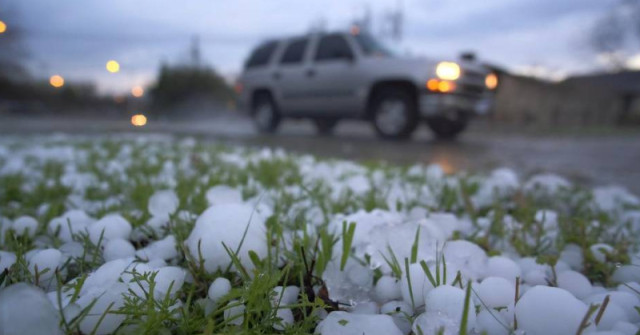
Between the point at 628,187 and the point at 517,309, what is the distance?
2.28 m

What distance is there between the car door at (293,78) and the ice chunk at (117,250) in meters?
6.14

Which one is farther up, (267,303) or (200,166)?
(200,166)

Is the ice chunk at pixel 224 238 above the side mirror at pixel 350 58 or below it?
below

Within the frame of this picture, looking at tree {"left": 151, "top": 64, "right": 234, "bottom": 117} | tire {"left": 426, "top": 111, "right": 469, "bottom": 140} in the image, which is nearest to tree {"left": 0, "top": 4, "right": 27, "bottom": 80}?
tree {"left": 151, "top": 64, "right": 234, "bottom": 117}

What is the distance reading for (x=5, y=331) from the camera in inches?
20.1

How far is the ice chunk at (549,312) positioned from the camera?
23.1 inches

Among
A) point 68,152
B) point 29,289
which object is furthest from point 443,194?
point 68,152

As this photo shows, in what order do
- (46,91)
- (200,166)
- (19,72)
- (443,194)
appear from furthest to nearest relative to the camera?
(46,91)
(19,72)
(200,166)
(443,194)

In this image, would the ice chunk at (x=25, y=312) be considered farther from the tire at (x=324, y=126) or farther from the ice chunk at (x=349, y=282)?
the tire at (x=324, y=126)

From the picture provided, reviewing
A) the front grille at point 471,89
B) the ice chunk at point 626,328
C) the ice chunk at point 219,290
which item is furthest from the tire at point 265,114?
the ice chunk at point 626,328

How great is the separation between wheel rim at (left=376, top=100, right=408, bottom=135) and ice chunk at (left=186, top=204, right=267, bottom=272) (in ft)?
16.6

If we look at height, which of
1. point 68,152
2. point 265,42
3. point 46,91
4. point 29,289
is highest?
point 46,91

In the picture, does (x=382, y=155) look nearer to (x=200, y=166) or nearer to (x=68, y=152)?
(x=200, y=166)

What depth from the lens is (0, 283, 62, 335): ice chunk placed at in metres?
0.51
